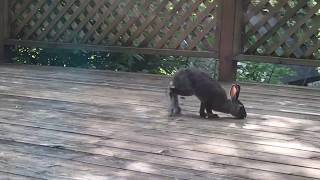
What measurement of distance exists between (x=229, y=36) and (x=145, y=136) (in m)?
2.09

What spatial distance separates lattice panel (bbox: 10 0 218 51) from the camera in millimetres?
4633

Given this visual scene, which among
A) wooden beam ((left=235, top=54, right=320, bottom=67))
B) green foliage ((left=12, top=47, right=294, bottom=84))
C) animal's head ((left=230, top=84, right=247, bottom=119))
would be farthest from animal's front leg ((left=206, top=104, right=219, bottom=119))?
green foliage ((left=12, top=47, right=294, bottom=84))

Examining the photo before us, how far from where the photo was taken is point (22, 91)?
3.80 meters

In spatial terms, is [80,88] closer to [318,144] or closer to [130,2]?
[130,2]

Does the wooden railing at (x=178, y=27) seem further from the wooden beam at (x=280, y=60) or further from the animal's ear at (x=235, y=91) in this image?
the animal's ear at (x=235, y=91)

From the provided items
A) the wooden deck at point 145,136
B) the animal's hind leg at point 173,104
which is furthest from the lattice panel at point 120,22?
the animal's hind leg at point 173,104

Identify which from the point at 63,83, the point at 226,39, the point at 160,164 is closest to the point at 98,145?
the point at 160,164

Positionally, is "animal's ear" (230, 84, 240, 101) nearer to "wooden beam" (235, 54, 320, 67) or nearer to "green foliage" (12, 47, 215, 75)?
"wooden beam" (235, 54, 320, 67)

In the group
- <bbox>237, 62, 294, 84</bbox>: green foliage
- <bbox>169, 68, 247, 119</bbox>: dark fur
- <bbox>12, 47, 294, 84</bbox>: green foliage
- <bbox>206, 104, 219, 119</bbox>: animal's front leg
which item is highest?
<bbox>169, 68, 247, 119</bbox>: dark fur

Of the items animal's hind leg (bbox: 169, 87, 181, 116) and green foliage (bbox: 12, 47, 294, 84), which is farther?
green foliage (bbox: 12, 47, 294, 84)

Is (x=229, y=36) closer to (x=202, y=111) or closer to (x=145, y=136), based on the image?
(x=202, y=111)

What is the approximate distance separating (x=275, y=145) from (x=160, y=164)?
24.1 inches

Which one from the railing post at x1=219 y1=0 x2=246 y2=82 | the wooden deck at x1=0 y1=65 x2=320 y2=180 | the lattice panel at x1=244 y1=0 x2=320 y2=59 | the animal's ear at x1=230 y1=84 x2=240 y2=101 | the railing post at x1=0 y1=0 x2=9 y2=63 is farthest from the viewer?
the railing post at x1=0 y1=0 x2=9 y2=63

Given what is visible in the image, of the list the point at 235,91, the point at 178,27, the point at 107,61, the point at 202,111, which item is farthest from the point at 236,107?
the point at 107,61
